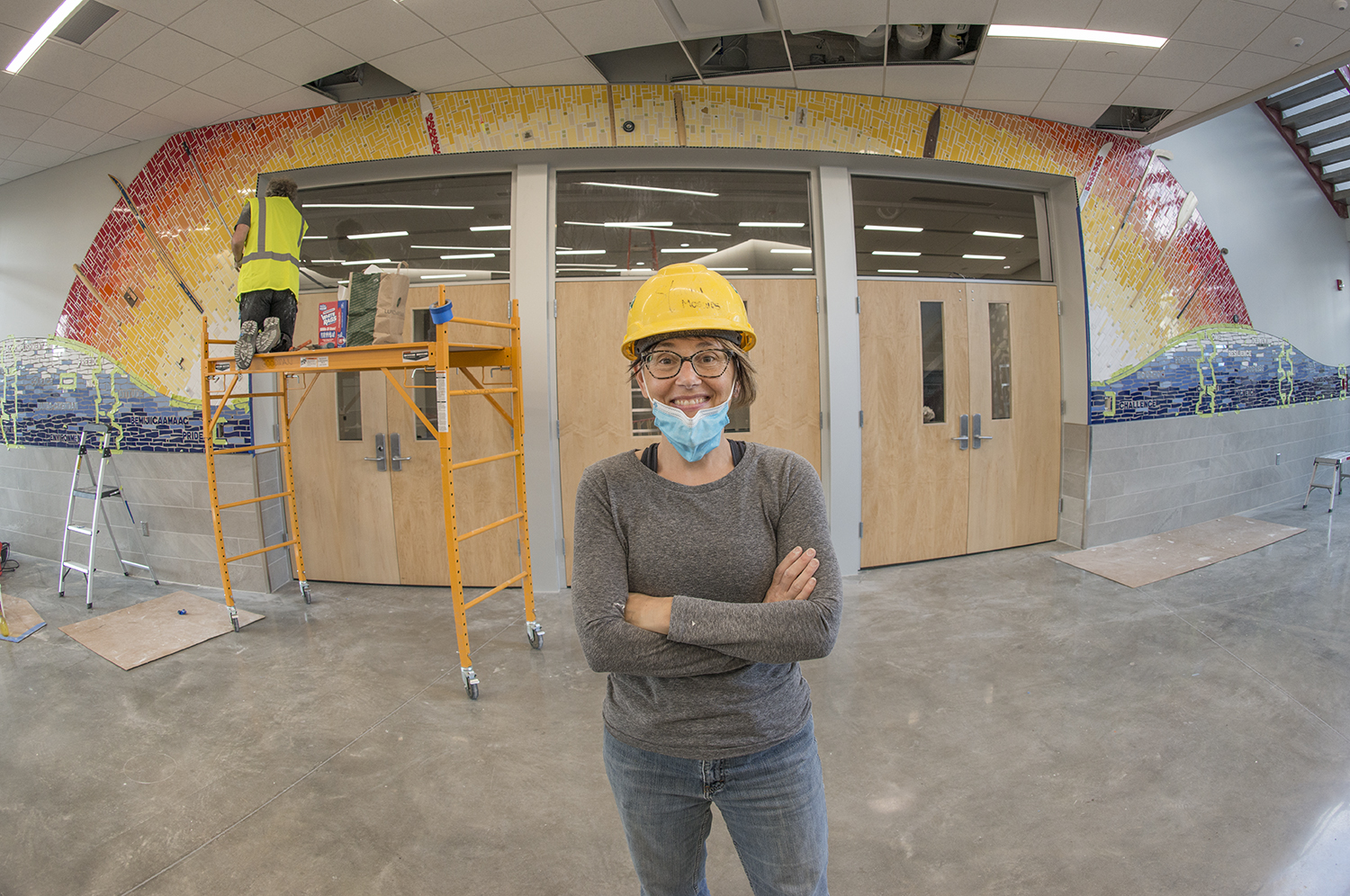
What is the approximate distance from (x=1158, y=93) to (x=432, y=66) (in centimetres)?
492

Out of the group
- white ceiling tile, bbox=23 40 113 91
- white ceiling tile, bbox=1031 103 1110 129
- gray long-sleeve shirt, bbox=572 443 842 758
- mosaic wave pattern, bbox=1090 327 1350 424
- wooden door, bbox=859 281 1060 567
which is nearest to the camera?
gray long-sleeve shirt, bbox=572 443 842 758

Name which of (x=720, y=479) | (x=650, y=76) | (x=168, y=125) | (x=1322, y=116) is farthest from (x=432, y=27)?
(x=1322, y=116)

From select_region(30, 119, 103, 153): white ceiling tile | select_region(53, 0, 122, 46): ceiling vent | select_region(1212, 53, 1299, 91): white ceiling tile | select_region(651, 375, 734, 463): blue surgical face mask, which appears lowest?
select_region(651, 375, 734, 463): blue surgical face mask

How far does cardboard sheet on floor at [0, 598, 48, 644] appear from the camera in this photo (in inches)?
141

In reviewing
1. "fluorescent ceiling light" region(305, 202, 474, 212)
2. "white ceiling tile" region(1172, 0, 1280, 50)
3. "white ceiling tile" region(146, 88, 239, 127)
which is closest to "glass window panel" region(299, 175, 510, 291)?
"fluorescent ceiling light" region(305, 202, 474, 212)

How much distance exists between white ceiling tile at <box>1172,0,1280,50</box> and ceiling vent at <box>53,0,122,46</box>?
229 inches

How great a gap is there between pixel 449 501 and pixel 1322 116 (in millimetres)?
8952

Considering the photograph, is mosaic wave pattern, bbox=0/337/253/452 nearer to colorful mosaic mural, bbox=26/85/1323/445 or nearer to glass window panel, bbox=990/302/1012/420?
colorful mosaic mural, bbox=26/85/1323/445

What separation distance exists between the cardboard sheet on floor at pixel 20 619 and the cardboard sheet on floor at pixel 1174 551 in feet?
23.4

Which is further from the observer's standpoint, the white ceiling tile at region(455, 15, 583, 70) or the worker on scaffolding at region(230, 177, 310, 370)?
the worker on scaffolding at region(230, 177, 310, 370)

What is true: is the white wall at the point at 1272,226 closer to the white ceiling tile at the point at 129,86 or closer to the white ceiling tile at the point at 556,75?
the white ceiling tile at the point at 556,75

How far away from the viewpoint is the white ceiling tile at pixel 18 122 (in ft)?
12.8

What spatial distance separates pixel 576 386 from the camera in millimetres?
4098

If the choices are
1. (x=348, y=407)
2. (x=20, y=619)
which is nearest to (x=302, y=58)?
(x=348, y=407)
